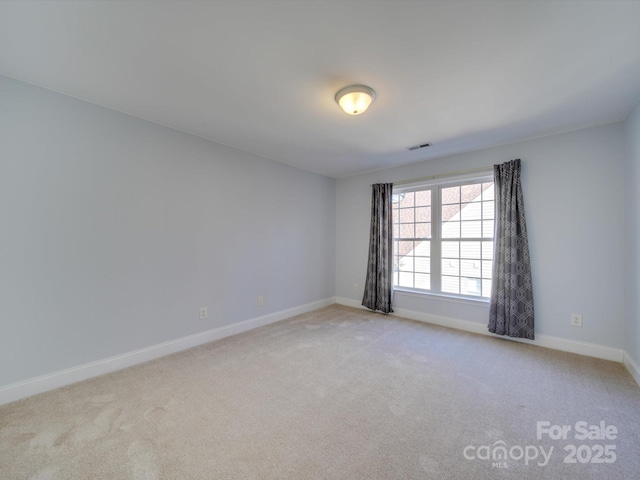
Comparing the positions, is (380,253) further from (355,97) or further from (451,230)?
(355,97)

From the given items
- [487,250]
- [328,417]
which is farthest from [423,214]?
[328,417]

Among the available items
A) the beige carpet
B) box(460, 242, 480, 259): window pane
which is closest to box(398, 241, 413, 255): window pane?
box(460, 242, 480, 259): window pane

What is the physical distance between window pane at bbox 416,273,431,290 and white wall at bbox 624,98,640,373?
6.66ft

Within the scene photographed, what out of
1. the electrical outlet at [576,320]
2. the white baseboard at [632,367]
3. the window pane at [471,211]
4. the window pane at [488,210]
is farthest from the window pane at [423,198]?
the white baseboard at [632,367]

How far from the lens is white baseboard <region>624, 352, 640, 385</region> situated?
2264mm

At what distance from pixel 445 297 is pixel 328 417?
8.91ft

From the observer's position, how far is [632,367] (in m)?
2.38

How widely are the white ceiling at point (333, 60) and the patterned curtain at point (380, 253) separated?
1.69 meters

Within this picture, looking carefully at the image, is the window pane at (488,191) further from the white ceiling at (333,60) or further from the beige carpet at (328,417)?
the beige carpet at (328,417)

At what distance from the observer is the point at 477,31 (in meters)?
1.54

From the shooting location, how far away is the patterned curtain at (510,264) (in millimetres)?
3117

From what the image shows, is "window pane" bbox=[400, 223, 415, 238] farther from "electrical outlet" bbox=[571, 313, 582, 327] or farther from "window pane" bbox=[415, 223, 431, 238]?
"electrical outlet" bbox=[571, 313, 582, 327]

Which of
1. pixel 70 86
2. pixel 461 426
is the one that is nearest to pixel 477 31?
pixel 461 426

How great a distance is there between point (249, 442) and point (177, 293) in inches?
73.8
